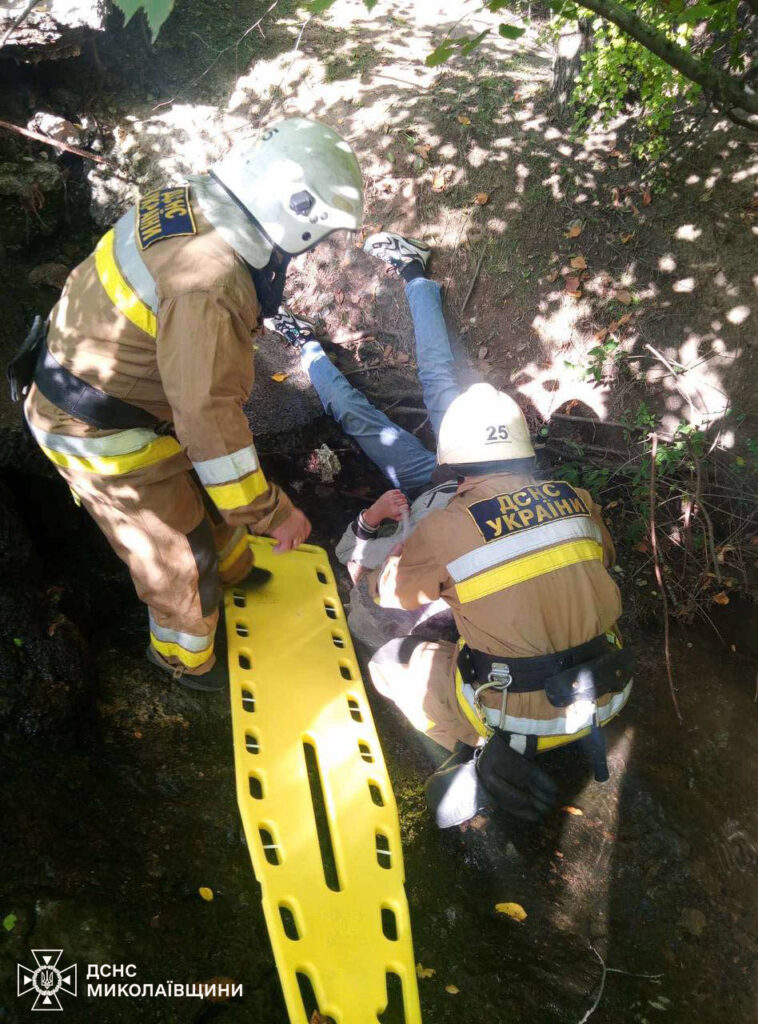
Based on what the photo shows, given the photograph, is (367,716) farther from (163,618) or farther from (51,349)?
(51,349)

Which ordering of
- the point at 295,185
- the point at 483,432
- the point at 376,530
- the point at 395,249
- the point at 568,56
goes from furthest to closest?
the point at 568,56, the point at 395,249, the point at 376,530, the point at 483,432, the point at 295,185

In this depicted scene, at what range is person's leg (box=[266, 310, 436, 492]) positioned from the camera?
4156 mm

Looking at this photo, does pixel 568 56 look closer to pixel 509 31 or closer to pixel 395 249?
pixel 395 249

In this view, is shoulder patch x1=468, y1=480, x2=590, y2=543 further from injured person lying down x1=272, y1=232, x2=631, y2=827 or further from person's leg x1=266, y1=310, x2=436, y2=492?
person's leg x1=266, y1=310, x2=436, y2=492

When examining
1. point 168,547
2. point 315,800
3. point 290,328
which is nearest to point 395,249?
point 290,328

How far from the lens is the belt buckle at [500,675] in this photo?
279 cm

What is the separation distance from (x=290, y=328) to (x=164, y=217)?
6.89 ft

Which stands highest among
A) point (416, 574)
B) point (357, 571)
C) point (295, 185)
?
point (295, 185)

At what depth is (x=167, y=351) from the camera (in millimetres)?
2291

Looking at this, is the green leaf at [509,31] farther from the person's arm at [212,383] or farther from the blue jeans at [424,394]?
the blue jeans at [424,394]

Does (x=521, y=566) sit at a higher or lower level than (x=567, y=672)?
higher
